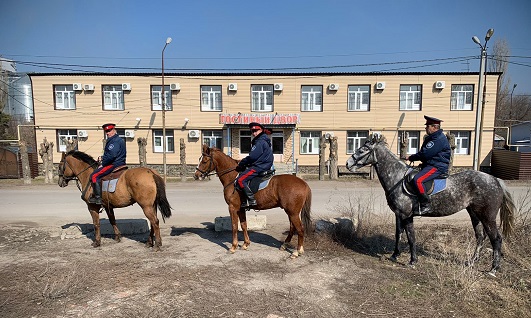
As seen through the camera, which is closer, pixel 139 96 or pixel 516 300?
pixel 516 300

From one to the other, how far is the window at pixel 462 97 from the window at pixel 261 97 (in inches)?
579

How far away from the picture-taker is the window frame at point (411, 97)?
23297mm

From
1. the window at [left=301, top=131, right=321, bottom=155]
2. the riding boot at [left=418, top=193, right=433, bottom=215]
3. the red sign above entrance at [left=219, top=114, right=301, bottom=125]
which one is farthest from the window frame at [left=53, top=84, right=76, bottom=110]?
the riding boot at [left=418, top=193, right=433, bottom=215]

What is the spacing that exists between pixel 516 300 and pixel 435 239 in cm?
274

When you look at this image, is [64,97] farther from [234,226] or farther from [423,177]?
[423,177]

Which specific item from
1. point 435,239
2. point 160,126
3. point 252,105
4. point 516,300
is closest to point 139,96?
point 160,126

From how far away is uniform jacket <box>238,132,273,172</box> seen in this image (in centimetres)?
590

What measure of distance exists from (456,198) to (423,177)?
0.75 m

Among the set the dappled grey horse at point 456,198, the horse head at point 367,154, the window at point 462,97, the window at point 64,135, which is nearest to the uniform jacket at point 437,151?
the dappled grey horse at point 456,198

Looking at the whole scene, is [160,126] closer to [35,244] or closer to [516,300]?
[35,244]

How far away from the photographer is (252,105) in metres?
23.8

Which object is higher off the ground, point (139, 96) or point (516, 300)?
point (139, 96)

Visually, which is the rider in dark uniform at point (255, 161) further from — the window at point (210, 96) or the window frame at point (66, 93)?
the window frame at point (66, 93)

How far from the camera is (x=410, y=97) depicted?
23.4 m
